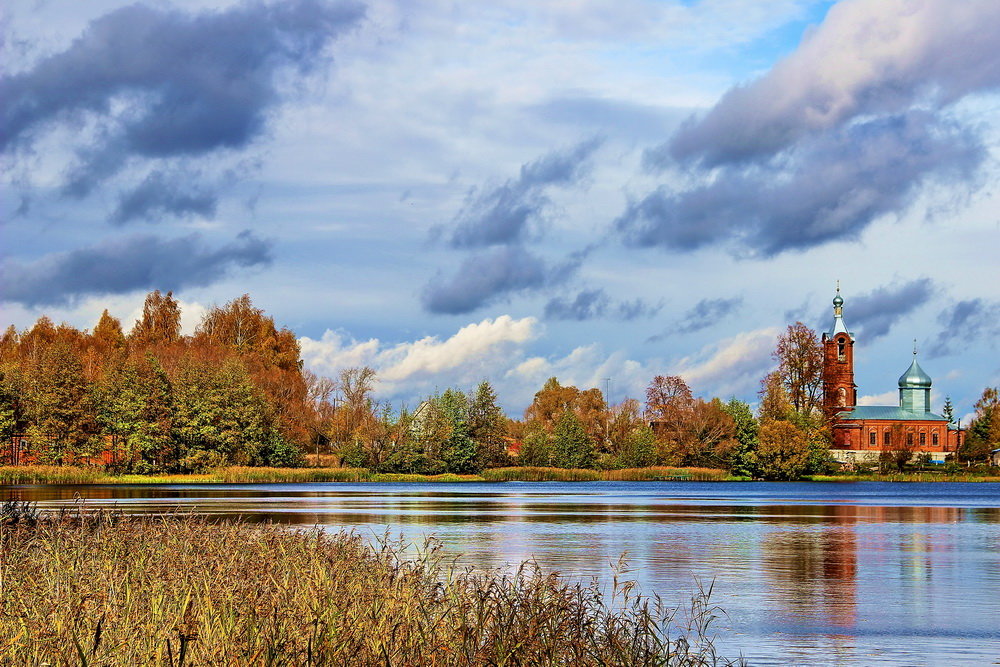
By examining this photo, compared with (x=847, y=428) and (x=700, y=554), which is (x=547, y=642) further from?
(x=847, y=428)

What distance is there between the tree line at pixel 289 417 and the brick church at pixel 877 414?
18552 mm

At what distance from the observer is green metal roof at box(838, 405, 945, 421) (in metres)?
175

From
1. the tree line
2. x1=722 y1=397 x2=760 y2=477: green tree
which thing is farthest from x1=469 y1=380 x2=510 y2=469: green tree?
x1=722 y1=397 x2=760 y2=477: green tree

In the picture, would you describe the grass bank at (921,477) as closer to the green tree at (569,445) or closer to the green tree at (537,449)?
the green tree at (569,445)

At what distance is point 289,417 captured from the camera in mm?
Answer: 121500

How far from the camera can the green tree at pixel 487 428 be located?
12344 cm

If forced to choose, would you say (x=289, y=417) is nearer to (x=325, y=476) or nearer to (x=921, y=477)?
(x=325, y=476)

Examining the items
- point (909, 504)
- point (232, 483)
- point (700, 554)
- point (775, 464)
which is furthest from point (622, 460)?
point (700, 554)

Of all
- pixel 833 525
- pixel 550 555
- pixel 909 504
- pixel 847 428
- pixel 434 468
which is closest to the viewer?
pixel 550 555

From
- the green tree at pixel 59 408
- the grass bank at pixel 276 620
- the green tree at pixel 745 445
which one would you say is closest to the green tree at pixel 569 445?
the green tree at pixel 745 445

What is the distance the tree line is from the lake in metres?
49.3

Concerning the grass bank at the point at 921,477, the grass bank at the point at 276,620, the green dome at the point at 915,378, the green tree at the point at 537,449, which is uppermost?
the green dome at the point at 915,378

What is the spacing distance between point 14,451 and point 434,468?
129 feet

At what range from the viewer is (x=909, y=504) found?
7175 cm
